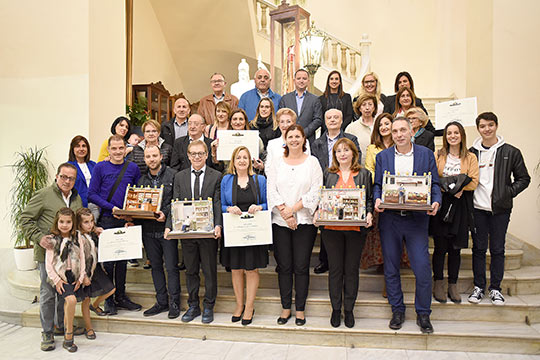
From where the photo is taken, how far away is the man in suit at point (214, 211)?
3.53 metres

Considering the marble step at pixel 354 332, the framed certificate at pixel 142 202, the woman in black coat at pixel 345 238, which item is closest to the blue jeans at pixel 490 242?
the marble step at pixel 354 332

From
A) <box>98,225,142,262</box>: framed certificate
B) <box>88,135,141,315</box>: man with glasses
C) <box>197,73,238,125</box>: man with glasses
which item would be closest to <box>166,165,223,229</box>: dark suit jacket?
<box>98,225,142,262</box>: framed certificate

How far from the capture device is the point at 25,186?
5.21 meters

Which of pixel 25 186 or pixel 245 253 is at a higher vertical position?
pixel 25 186

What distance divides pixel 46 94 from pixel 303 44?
12.6ft

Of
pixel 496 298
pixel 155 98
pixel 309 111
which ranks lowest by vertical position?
pixel 496 298

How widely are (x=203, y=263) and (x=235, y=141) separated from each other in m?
1.14

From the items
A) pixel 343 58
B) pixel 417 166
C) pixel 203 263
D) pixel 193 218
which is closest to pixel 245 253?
pixel 203 263

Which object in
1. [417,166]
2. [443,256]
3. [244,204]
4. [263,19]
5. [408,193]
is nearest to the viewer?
[408,193]

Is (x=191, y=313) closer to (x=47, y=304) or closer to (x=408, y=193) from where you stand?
(x=47, y=304)

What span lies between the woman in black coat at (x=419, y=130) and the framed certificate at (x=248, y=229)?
161 cm

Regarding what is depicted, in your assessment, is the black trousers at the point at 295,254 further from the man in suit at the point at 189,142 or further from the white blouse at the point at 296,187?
the man in suit at the point at 189,142

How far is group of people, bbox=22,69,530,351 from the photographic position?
3.30 m

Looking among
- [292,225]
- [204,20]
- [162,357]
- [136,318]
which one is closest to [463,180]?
[292,225]
